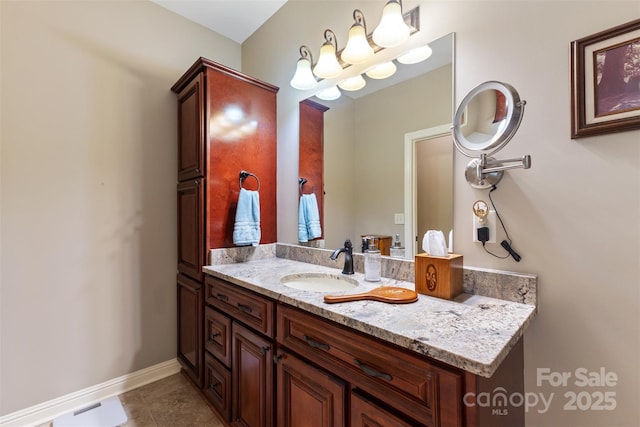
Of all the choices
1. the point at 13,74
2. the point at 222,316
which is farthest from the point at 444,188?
the point at 13,74

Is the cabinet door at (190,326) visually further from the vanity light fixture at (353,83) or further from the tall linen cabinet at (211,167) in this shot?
the vanity light fixture at (353,83)

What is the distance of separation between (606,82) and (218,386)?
2.15 metres

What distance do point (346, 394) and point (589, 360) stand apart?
2.63 feet

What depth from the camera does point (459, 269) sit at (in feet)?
3.71

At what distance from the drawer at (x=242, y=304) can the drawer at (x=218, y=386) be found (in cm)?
33

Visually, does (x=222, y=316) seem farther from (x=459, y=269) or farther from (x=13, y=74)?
(x=13, y=74)

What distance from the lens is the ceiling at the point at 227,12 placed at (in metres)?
2.06

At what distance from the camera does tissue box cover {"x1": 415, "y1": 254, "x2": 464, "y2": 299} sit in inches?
41.8

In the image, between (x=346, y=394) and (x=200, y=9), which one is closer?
(x=346, y=394)

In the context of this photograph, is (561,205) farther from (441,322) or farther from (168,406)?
(168,406)

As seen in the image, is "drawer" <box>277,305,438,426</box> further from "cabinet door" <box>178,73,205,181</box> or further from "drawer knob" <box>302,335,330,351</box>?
"cabinet door" <box>178,73,205,181</box>

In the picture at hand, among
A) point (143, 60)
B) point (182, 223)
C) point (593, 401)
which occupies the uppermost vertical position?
point (143, 60)


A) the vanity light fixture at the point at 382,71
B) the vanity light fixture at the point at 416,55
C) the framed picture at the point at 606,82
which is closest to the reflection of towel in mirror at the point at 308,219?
the vanity light fixture at the point at 382,71

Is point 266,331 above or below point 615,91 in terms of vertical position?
below
